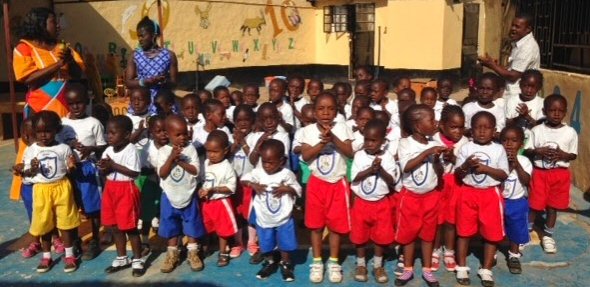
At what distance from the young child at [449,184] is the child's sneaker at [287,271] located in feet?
3.21

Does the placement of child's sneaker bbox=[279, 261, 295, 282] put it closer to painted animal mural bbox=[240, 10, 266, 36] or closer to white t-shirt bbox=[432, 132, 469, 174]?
white t-shirt bbox=[432, 132, 469, 174]

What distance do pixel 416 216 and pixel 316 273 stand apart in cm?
77

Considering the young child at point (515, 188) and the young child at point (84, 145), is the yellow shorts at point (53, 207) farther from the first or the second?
the young child at point (515, 188)

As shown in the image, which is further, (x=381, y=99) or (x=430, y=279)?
(x=381, y=99)

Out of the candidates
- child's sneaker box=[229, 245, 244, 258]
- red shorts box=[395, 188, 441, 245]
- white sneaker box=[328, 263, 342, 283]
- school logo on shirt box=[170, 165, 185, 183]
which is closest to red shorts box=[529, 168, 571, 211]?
red shorts box=[395, 188, 441, 245]

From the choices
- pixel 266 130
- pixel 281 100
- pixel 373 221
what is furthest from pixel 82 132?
pixel 373 221

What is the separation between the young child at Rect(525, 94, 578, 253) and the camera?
404 centimetres

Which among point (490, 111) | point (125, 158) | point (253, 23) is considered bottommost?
point (125, 158)

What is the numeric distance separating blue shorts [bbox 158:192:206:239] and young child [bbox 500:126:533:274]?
6.82 feet

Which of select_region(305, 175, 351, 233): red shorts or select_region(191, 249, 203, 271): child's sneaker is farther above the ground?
select_region(305, 175, 351, 233): red shorts

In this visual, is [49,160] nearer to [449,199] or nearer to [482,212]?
[449,199]

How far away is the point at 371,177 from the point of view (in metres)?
3.49

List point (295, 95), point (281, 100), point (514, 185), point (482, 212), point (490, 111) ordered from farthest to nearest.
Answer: point (295, 95) < point (281, 100) < point (490, 111) < point (514, 185) < point (482, 212)

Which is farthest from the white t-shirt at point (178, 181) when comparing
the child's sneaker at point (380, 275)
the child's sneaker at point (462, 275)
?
the child's sneaker at point (462, 275)
